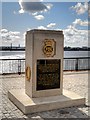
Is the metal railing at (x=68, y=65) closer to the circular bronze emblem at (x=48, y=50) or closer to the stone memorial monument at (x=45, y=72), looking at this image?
the stone memorial monument at (x=45, y=72)

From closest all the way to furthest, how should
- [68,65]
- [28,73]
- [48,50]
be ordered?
[48,50] < [28,73] < [68,65]

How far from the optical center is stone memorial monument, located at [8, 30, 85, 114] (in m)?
6.58

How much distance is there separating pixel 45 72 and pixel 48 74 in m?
0.13

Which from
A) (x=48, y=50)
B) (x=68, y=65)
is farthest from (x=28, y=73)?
(x=68, y=65)

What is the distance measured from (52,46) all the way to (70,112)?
2.15 metres

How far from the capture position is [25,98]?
6.71 metres

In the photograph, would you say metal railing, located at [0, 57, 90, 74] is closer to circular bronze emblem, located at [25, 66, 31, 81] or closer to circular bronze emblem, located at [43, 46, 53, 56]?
circular bronze emblem, located at [25, 66, 31, 81]

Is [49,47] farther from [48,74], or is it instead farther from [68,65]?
[68,65]

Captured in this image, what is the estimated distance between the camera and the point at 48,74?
22.7ft

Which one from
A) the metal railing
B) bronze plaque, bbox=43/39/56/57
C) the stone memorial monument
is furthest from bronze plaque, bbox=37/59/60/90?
the metal railing

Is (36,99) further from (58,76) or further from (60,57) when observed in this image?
(60,57)

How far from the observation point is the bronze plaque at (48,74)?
681 cm

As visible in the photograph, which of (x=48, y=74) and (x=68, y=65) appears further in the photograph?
(x=68, y=65)

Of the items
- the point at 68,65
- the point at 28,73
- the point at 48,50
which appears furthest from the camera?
the point at 68,65
